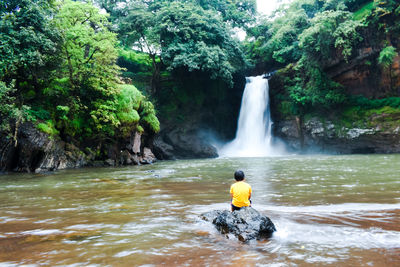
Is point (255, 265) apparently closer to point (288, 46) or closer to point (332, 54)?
point (332, 54)

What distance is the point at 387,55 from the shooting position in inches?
771

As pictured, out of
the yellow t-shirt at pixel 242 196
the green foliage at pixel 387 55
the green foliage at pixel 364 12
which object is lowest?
the yellow t-shirt at pixel 242 196

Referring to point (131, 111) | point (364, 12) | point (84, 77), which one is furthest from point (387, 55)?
point (84, 77)

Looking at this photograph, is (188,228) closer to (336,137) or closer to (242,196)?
(242,196)

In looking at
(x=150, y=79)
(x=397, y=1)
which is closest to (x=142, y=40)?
(x=150, y=79)

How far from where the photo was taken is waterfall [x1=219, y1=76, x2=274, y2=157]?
27188 millimetres

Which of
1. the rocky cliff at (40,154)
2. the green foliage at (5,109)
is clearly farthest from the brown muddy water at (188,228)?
the rocky cliff at (40,154)

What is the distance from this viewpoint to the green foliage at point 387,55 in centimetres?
1970

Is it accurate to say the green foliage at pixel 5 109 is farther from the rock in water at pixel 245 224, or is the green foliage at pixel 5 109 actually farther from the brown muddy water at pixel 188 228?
the rock in water at pixel 245 224

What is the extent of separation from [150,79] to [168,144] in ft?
20.8

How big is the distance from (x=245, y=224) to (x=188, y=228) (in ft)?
2.90

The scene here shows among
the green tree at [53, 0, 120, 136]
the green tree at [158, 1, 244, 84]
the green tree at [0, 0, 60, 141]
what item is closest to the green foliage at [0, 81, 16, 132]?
the green tree at [0, 0, 60, 141]

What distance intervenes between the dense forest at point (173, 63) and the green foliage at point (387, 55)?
0.30 ft

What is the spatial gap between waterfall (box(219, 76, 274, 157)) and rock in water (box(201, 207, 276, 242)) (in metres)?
22.7
